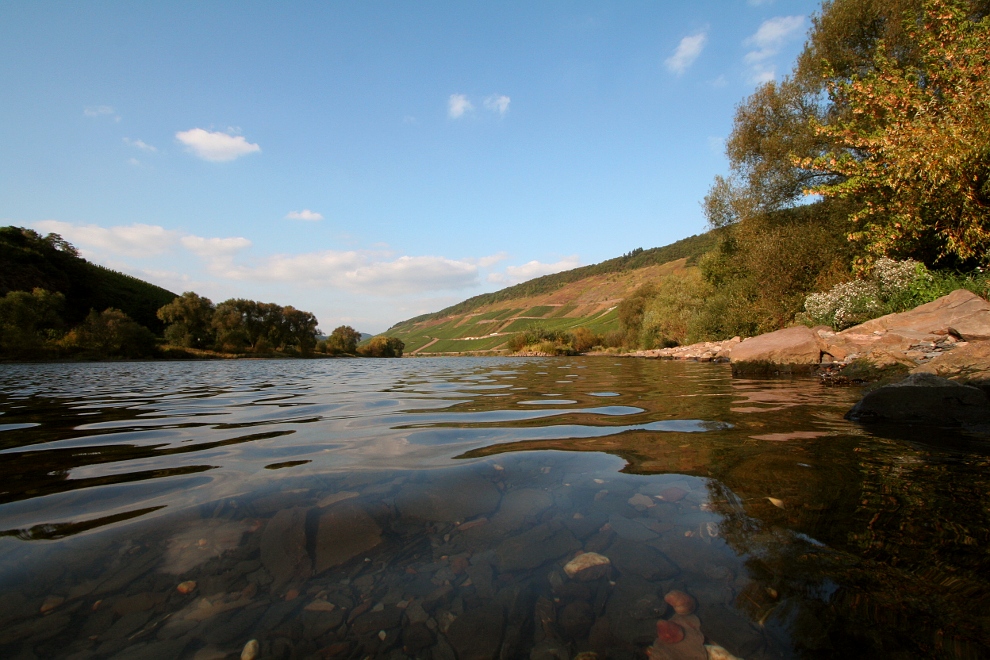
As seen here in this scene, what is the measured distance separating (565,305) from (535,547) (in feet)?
488

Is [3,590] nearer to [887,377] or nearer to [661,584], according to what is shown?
[661,584]

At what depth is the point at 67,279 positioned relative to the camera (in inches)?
2435

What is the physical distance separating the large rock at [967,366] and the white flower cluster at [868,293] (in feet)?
34.2

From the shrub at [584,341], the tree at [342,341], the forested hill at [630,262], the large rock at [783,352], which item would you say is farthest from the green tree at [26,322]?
the forested hill at [630,262]

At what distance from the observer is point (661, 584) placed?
6.30ft

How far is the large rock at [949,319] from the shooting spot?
10.6m

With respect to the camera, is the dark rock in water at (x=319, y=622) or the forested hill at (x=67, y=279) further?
the forested hill at (x=67, y=279)

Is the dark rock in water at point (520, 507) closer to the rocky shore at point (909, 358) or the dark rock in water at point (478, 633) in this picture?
the dark rock in water at point (478, 633)

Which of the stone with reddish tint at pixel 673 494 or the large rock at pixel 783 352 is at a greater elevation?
the large rock at pixel 783 352

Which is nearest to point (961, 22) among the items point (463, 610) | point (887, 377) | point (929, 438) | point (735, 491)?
point (887, 377)

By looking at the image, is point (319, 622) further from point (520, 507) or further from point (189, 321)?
point (189, 321)

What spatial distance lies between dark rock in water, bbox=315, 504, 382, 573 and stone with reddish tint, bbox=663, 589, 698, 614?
1.54 metres

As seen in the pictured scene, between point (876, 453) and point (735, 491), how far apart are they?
2.02m

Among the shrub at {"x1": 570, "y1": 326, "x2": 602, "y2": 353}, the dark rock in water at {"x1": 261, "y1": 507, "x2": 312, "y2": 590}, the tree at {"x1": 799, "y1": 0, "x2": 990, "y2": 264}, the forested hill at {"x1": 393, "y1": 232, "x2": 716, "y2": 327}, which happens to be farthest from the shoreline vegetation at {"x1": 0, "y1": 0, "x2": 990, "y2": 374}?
the forested hill at {"x1": 393, "y1": 232, "x2": 716, "y2": 327}
